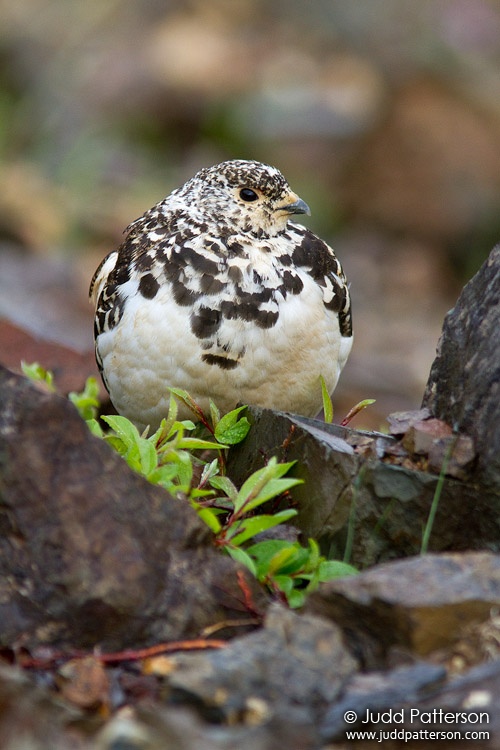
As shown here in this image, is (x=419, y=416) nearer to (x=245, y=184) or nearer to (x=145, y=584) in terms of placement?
(x=145, y=584)

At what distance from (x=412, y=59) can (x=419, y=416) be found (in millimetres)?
13360

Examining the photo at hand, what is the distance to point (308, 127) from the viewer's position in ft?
51.5

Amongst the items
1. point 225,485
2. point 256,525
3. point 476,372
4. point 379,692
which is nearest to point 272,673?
point 379,692

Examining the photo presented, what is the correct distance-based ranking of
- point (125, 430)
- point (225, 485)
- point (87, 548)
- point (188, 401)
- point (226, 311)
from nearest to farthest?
point (87, 548), point (225, 485), point (125, 430), point (188, 401), point (226, 311)

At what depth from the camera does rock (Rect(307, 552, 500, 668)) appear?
332 cm

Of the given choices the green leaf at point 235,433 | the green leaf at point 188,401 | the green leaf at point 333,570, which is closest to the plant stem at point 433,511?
the green leaf at point 333,570

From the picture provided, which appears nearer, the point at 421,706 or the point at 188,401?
the point at 421,706

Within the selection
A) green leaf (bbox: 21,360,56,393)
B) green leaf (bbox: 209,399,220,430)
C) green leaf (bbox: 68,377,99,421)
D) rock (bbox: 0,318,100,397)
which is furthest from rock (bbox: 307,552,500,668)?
rock (bbox: 0,318,100,397)

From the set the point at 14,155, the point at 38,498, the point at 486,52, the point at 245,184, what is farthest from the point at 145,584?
the point at 486,52

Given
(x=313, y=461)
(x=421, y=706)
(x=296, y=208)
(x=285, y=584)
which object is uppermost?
(x=296, y=208)

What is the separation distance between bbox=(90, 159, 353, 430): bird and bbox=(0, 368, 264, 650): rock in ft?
4.81

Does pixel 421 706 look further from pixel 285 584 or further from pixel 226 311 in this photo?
pixel 226 311

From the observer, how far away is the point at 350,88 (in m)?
16.6

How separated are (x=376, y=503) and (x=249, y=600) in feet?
2.17
